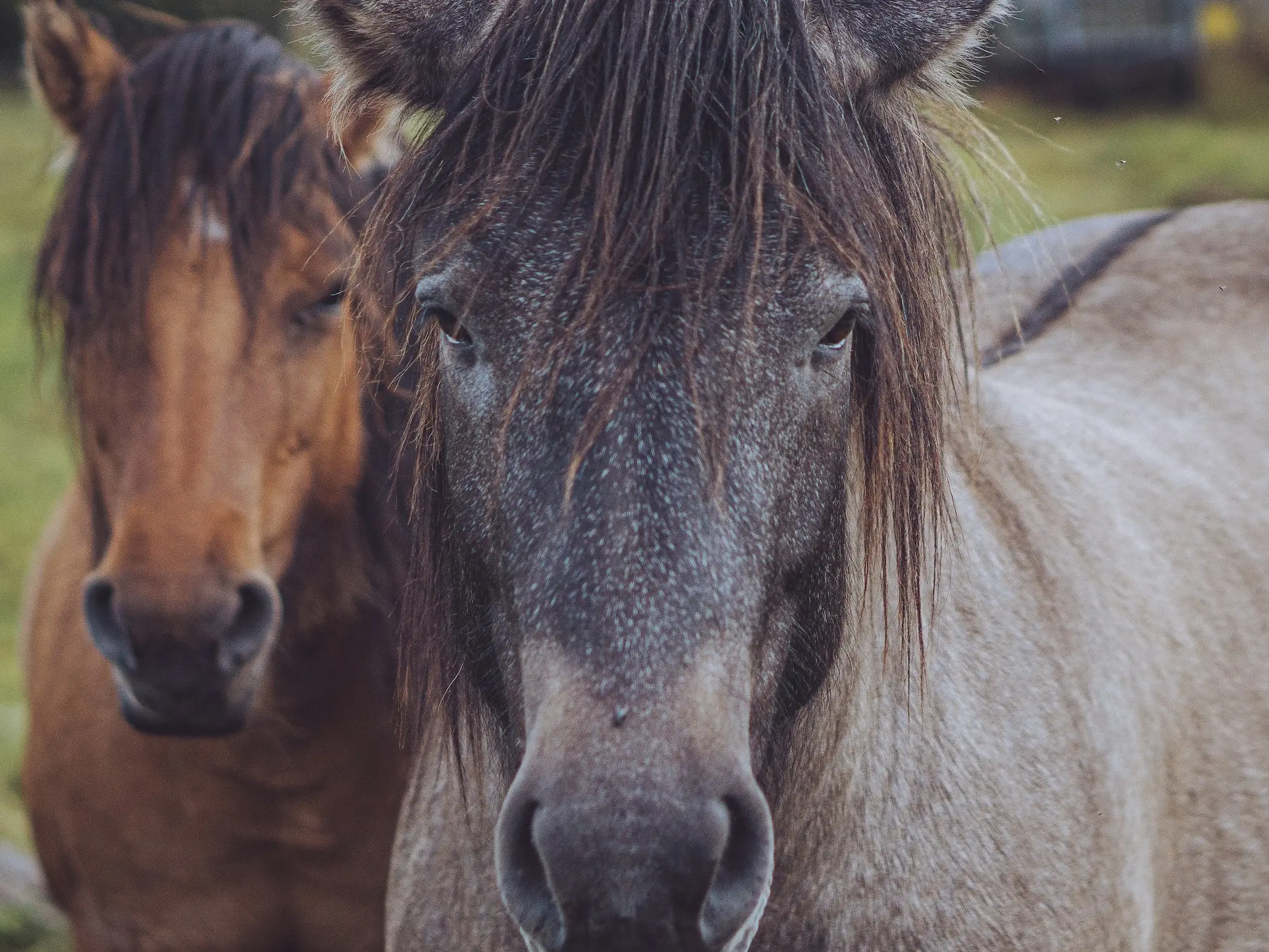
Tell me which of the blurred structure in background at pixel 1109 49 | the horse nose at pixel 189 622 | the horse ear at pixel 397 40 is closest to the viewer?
the horse ear at pixel 397 40

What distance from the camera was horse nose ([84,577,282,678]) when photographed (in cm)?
246

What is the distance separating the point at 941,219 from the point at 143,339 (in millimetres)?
1537

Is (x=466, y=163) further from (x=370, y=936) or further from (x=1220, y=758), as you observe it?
(x=370, y=936)

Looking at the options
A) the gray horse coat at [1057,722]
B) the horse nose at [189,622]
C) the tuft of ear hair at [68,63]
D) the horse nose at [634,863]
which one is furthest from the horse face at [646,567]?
the tuft of ear hair at [68,63]

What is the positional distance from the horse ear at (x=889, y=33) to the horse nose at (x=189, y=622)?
4.74ft

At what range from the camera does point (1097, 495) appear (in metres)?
2.47

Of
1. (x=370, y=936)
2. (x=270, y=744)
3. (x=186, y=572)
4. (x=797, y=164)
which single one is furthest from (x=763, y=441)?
(x=370, y=936)

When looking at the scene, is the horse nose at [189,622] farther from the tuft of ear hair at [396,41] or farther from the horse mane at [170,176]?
the tuft of ear hair at [396,41]

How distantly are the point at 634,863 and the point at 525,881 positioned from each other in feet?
0.52

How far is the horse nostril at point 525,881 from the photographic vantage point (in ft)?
4.73

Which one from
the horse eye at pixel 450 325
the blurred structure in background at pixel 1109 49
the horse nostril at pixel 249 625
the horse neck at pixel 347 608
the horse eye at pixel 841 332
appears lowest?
the blurred structure in background at pixel 1109 49

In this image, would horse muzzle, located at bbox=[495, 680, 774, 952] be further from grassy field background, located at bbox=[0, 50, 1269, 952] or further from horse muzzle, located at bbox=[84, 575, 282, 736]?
horse muzzle, located at bbox=[84, 575, 282, 736]

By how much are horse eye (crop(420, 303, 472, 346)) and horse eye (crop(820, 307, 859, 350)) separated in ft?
1.47

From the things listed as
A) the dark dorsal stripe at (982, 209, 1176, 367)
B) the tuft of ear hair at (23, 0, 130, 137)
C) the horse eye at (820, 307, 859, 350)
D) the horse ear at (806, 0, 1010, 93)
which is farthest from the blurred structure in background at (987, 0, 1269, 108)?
the horse eye at (820, 307, 859, 350)
